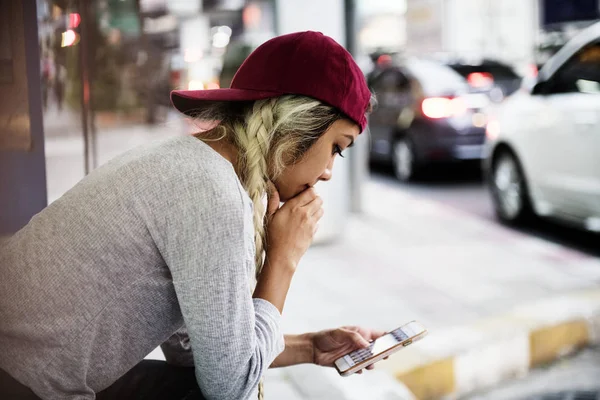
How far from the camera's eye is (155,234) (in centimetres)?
162

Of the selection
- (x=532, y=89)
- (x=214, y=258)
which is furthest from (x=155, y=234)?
(x=532, y=89)

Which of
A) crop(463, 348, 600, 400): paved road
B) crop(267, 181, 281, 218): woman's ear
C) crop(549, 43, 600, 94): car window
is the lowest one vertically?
crop(463, 348, 600, 400): paved road

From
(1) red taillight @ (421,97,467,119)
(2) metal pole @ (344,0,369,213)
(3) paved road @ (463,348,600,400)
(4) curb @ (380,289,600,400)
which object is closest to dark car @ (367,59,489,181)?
(1) red taillight @ (421,97,467,119)

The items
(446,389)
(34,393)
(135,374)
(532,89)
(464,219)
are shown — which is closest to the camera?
(34,393)

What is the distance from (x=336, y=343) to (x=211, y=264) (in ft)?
2.16

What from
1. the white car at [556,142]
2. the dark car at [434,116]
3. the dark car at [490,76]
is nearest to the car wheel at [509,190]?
the white car at [556,142]

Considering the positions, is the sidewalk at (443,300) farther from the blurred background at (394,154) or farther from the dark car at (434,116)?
the dark car at (434,116)

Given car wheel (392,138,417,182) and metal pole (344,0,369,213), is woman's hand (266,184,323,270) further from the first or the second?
car wheel (392,138,417,182)

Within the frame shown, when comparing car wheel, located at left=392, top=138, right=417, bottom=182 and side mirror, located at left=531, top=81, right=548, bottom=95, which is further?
car wheel, located at left=392, top=138, right=417, bottom=182

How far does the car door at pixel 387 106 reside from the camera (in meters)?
9.77

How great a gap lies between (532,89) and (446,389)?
374cm

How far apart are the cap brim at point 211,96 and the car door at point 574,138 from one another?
4275 mm

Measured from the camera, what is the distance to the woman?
1607 mm

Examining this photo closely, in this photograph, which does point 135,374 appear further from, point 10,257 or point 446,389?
point 446,389
